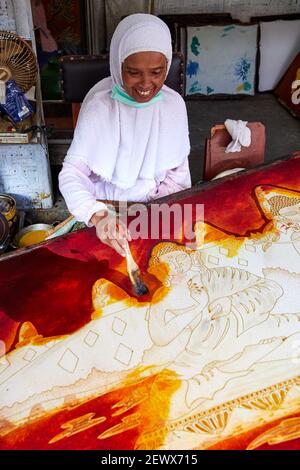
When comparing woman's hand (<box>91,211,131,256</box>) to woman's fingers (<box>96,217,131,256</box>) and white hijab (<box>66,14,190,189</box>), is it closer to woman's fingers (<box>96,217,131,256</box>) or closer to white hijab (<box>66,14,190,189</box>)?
woman's fingers (<box>96,217,131,256</box>)

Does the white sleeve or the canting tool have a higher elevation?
the white sleeve

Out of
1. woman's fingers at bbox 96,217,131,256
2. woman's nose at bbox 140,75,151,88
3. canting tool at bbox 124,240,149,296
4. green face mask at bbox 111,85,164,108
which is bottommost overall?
canting tool at bbox 124,240,149,296

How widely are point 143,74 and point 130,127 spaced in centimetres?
29

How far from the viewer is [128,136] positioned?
6.61ft

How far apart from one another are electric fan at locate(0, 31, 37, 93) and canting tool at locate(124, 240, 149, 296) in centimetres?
167

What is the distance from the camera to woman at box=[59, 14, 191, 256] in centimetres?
171

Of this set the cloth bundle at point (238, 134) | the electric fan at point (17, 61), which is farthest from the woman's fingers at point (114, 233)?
the electric fan at point (17, 61)

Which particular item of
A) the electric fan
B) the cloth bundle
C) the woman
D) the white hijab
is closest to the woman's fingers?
the woman

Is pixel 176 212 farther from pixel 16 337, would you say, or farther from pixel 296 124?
pixel 296 124

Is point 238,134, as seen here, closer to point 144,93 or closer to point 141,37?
point 144,93

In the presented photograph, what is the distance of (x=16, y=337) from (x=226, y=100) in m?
4.36

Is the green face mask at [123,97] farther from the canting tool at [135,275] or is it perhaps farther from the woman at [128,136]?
the canting tool at [135,275]

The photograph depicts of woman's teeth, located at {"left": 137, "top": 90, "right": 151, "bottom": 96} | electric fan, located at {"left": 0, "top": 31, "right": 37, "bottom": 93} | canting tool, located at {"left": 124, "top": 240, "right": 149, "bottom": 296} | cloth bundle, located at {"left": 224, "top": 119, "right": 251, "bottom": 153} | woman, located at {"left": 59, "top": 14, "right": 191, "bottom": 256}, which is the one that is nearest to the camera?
canting tool, located at {"left": 124, "top": 240, "right": 149, "bottom": 296}
